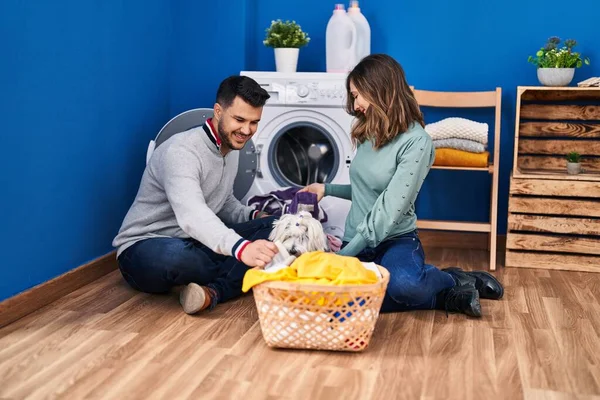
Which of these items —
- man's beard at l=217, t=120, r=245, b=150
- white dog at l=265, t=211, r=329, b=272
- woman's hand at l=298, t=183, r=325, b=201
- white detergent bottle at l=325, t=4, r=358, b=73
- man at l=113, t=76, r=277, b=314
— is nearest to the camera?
white dog at l=265, t=211, r=329, b=272

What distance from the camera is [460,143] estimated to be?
133 inches

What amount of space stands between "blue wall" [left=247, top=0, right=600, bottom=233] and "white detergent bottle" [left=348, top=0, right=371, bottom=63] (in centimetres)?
17

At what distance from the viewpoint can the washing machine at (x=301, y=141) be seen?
339 cm

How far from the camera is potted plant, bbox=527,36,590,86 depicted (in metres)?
3.41

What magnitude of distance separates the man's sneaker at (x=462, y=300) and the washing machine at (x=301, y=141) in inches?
37.4

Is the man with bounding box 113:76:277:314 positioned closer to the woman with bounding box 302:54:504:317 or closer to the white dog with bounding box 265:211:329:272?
the white dog with bounding box 265:211:329:272

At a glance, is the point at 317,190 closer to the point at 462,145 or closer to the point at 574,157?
the point at 462,145

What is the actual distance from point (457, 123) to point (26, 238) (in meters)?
1.93

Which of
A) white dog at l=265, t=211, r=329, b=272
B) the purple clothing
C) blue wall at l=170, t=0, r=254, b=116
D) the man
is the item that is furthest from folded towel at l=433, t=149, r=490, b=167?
white dog at l=265, t=211, r=329, b=272

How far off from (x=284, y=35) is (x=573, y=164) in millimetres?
1492

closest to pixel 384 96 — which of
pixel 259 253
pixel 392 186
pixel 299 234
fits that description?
pixel 392 186

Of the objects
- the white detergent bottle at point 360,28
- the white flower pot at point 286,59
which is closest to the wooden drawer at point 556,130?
the white detergent bottle at point 360,28

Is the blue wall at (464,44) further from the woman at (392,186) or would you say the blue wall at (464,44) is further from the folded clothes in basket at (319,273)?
the folded clothes in basket at (319,273)

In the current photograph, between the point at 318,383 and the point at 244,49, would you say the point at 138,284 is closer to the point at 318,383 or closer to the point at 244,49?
the point at 318,383
